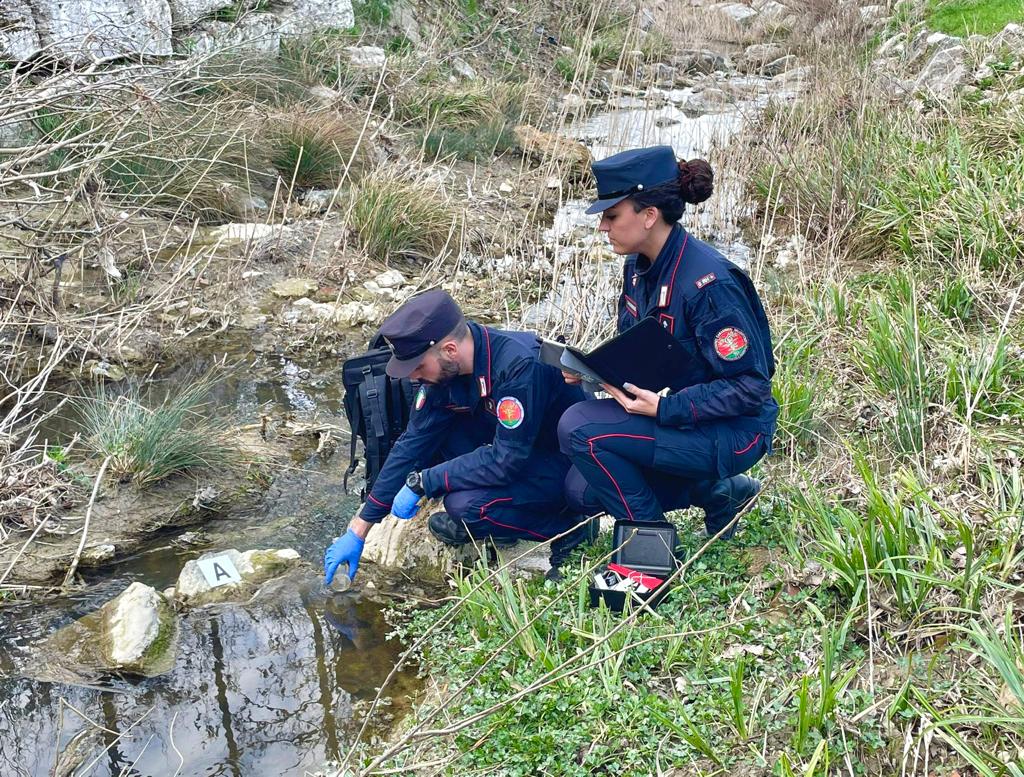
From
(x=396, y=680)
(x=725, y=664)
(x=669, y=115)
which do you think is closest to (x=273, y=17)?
(x=669, y=115)

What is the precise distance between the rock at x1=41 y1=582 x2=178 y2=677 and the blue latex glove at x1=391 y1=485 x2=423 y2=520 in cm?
91

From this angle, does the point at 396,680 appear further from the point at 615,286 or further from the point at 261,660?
the point at 615,286

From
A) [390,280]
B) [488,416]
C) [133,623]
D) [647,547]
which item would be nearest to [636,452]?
[647,547]

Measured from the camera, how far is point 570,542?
361 centimetres

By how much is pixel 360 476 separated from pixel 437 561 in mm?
948

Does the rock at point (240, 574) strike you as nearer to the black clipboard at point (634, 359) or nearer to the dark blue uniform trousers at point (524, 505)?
the dark blue uniform trousers at point (524, 505)

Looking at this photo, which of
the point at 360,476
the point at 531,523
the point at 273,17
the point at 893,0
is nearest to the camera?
the point at 531,523

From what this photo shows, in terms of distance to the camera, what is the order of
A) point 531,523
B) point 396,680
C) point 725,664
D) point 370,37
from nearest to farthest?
1. point 725,664
2. point 396,680
3. point 531,523
4. point 370,37

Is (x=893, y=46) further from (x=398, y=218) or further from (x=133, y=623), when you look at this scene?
(x=133, y=623)

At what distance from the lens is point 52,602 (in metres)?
3.67

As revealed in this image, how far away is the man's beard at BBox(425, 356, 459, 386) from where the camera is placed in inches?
129

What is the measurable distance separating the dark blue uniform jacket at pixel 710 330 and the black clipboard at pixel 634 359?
63 millimetres

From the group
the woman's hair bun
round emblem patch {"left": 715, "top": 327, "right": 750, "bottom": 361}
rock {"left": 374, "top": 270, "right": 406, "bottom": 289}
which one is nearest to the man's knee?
round emblem patch {"left": 715, "top": 327, "right": 750, "bottom": 361}

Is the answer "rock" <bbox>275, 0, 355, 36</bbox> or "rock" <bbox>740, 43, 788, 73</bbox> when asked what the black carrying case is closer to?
"rock" <bbox>275, 0, 355, 36</bbox>
